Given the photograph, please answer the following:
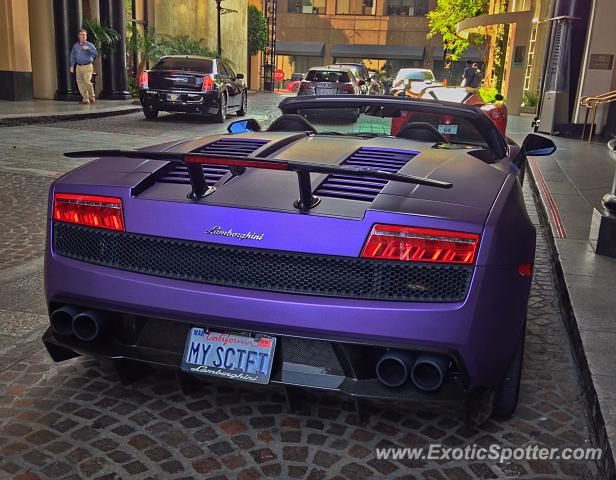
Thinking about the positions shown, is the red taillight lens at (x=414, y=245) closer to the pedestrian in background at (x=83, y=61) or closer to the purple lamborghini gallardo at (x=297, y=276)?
the purple lamborghini gallardo at (x=297, y=276)

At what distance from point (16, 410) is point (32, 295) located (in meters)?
1.53

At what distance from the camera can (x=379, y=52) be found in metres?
60.0

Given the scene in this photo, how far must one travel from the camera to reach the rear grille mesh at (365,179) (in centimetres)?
265

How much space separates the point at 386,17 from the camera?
6000 cm

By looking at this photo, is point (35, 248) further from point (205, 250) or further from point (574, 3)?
point (574, 3)

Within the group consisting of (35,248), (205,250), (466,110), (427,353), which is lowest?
(35,248)

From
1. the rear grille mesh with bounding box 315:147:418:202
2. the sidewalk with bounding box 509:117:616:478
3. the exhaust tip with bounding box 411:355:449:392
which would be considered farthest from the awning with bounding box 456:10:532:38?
the exhaust tip with bounding box 411:355:449:392

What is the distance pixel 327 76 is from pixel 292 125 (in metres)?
16.7

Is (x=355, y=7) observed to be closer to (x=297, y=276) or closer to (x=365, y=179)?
(x=365, y=179)

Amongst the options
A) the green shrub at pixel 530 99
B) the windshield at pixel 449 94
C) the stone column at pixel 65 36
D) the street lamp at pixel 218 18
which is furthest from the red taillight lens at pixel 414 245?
the street lamp at pixel 218 18

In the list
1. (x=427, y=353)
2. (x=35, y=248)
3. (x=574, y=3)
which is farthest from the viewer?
(x=574, y=3)

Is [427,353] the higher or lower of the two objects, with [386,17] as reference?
lower

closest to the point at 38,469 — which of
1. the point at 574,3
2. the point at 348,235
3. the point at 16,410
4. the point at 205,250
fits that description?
the point at 16,410

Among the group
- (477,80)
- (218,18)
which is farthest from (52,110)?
(477,80)
